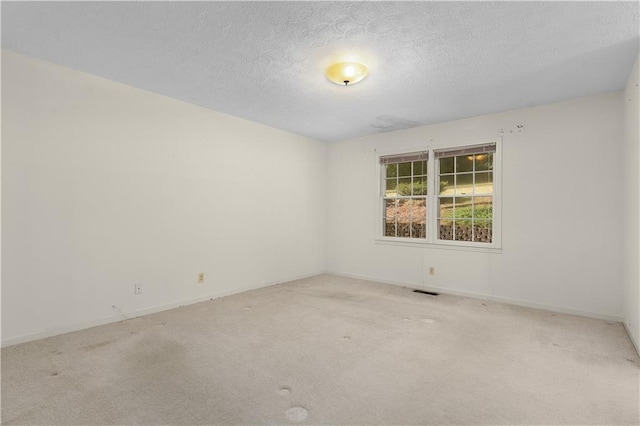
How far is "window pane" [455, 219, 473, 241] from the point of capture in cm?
473

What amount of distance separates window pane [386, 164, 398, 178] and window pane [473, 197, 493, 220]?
1338 millimetres

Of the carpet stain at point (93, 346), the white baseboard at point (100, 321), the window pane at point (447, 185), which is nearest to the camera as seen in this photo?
the carpet stain at point (93, 346)

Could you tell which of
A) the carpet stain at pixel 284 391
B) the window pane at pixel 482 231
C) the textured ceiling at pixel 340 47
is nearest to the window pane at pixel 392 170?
the window pane at pixel 482 231

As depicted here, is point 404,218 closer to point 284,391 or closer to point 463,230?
point 463,230

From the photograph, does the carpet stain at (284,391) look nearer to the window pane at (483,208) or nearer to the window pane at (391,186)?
the window pane at (483,208)

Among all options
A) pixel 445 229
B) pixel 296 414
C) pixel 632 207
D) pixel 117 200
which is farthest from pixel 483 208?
pixel 117 200

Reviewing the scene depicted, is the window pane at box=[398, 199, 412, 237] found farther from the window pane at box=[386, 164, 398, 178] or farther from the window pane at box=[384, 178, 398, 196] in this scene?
the window pane at box=[386, 164, 398, 178]

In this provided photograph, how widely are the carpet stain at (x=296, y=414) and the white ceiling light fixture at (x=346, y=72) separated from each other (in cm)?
261

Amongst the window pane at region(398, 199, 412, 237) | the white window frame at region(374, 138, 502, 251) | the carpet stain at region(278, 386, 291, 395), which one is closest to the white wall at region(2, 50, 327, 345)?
the white window frame at region(374, 138, 502, 251)

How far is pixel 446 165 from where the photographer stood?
496 centimetres

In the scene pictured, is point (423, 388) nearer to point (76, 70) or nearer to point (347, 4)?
point (347, 4)

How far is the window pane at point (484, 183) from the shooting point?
4545mm

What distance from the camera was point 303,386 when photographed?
2.18m

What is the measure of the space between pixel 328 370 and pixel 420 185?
3560mm
